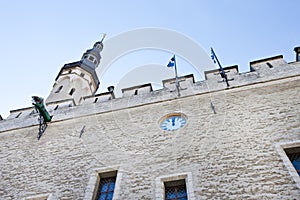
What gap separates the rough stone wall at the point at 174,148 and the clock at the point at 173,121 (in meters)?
0.19

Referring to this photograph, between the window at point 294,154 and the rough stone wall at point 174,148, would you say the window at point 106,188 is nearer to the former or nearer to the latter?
the rough stone wall at point 174,148

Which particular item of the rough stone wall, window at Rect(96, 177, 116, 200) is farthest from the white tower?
window at Rect(96, 177, 116, 200)

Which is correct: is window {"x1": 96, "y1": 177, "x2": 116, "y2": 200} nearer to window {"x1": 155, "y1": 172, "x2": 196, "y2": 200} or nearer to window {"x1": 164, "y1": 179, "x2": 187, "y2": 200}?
window {"x1": 155, "y1": 172, "x2": 196, "y2": 200}

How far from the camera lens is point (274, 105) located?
321 inches

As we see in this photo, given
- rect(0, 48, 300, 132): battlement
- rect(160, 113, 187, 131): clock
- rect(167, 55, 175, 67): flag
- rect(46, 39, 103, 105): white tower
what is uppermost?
rect(46, 39, 103, 105): white tower

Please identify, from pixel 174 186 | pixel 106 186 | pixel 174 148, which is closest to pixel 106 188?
pixel 106 186

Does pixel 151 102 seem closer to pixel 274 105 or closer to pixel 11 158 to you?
pixel 274 105

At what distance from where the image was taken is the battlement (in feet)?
31.8

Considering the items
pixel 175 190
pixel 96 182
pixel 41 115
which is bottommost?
pixel 175 190

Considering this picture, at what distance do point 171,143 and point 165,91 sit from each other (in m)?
3.02

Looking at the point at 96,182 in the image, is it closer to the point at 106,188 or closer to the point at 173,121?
the point at 106,188

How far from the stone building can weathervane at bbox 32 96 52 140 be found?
175mm

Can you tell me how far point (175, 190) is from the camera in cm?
655

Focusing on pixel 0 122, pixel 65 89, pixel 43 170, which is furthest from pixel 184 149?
pixel 65 89
